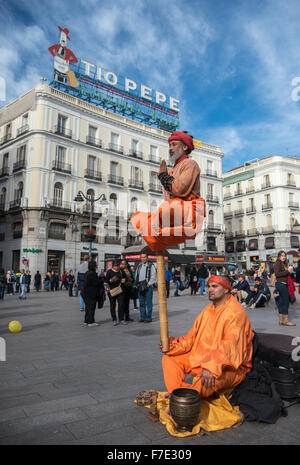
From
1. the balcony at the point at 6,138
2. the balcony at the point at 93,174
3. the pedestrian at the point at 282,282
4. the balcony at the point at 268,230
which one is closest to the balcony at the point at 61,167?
the balcony at the point at 93,174

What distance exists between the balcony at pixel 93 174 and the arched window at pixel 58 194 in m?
2.79

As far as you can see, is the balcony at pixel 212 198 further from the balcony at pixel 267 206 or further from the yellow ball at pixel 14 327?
the yellow ball at pixel 14 327

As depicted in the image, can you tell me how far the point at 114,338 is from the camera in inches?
254

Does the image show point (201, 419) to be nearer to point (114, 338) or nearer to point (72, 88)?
point (114, 338)

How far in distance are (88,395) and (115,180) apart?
30396 mm

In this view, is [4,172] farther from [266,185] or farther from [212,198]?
[266,185]

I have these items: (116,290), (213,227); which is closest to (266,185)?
(213,227)

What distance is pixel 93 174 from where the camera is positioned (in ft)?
103

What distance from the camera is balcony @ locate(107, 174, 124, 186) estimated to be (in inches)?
1266

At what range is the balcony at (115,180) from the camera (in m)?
32.2

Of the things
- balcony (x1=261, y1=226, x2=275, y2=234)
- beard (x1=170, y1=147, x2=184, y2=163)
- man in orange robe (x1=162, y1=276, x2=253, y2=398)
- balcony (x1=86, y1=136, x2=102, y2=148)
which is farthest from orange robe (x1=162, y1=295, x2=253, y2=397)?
balcony (x1=261, y1=226, x2=275, y2=234)

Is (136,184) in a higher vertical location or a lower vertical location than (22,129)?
lower
